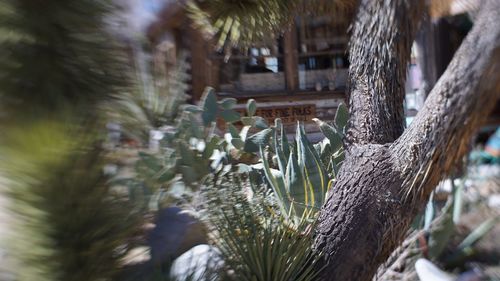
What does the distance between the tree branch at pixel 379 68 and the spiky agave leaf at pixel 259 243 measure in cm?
69

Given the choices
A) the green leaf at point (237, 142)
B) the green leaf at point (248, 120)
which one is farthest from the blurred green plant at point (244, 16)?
the green leaf at point (248, 120)

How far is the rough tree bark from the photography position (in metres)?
2.59

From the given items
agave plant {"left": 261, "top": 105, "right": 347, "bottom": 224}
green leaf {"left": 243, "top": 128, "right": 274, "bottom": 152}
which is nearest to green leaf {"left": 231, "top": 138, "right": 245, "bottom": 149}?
green leaf {"left": 243, "top": 128, "right": 274, "bottom": 152}

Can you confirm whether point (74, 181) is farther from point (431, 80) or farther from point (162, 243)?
point (431, 80)

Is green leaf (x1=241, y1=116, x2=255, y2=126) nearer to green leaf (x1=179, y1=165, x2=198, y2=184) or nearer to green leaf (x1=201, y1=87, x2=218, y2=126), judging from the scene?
green leaf (x1=201, y1=87, x2=218, y2=126)

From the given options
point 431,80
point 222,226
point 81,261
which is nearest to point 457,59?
point 222,226

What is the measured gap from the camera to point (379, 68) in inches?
125

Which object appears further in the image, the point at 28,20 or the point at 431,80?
the point at 431,80

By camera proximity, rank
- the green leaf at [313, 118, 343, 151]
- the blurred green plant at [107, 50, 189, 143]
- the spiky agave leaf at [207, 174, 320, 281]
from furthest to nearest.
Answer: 1. the green leaf at [313, 118, 343, 151]
2. the spiky agave leaf at [207, 174, 320, 281]
3. the blurred green plant at [107, 50, 189, 143]

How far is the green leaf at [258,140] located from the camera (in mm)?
5176

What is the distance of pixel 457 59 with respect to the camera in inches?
102

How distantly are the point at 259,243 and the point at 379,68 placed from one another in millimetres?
1185

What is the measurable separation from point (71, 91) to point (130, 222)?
43 cm

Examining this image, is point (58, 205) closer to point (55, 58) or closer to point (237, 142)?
point (55, 58)
